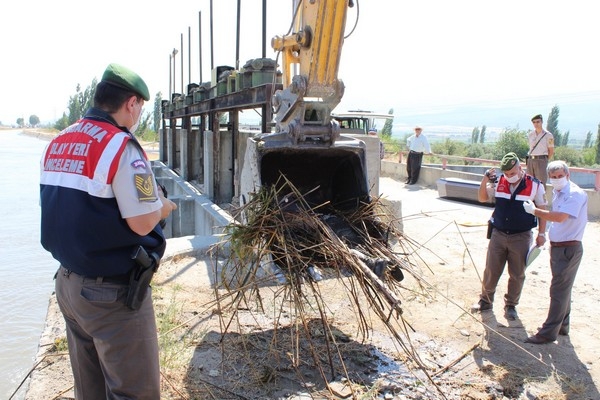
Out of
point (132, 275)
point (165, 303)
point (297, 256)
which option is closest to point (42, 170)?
point (132, 275)

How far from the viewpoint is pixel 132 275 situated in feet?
7.98

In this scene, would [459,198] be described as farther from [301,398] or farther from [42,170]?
[42,170]

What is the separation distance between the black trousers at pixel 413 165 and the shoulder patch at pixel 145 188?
42.9 ft

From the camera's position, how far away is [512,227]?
5.02 meters

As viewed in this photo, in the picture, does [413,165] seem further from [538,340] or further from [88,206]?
[88,206]

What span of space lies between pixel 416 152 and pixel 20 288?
33.9 feet

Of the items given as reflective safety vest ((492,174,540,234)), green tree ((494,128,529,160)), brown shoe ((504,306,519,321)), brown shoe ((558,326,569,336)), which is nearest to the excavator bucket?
reflective safety vest ((492,174,540,234))

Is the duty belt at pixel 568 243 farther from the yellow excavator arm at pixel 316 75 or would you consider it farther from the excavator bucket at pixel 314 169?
the yellow excavator arm at pixel 316 75

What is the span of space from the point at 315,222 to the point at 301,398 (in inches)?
48.2

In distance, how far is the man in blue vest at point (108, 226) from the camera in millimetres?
2316

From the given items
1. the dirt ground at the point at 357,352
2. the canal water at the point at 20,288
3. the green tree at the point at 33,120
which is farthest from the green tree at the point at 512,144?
the green tree at the point at 33,120

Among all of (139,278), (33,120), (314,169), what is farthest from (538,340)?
(33,120)

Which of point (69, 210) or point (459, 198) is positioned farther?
point (459, 198)

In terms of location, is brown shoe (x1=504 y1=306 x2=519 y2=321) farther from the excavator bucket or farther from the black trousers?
the black trousers
